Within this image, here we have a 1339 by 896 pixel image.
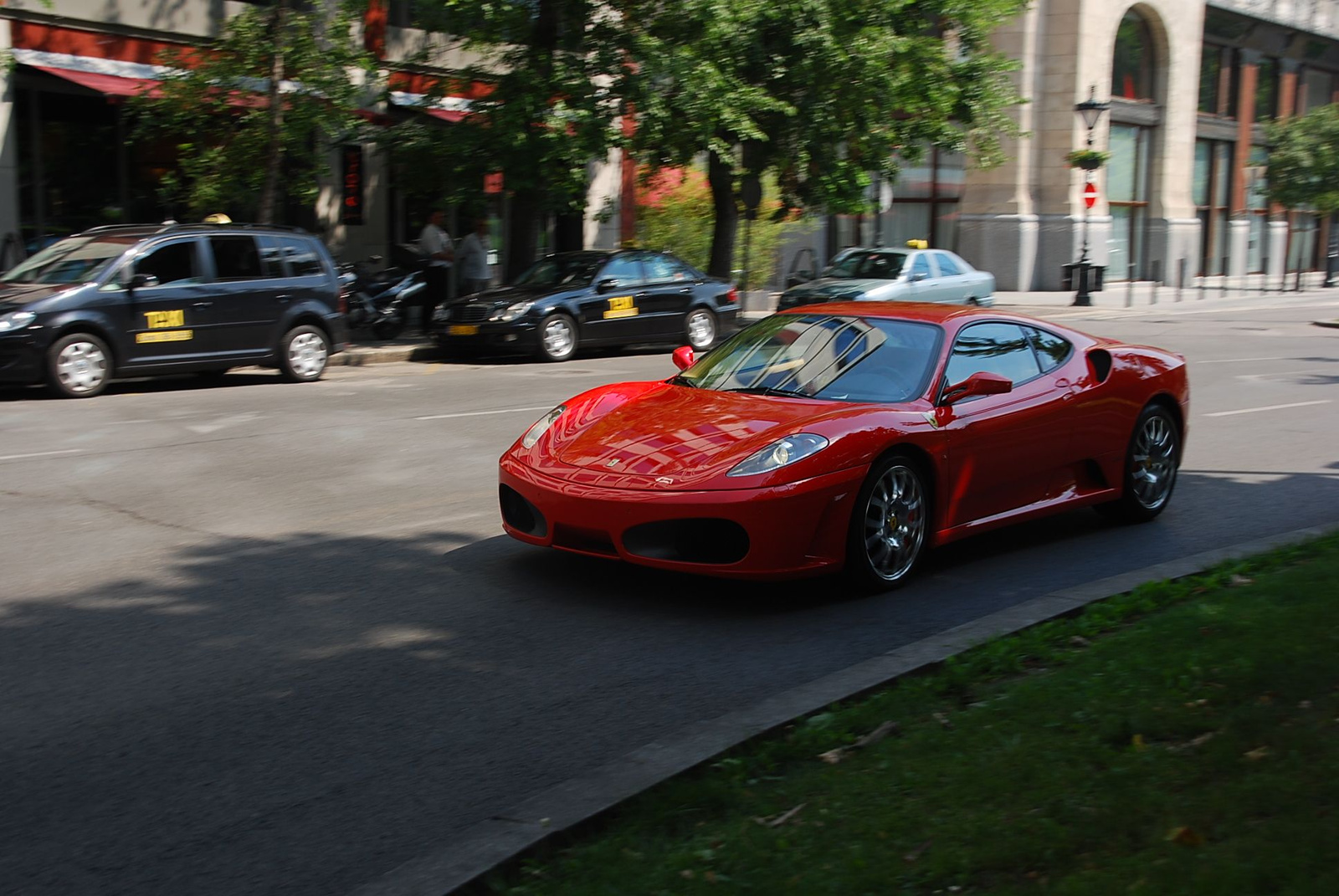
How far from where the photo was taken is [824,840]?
144 inches

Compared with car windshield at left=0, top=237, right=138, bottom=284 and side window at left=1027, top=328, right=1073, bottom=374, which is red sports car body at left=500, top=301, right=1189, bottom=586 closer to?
side window at left=1027, top=328, right=1073, bottom=374

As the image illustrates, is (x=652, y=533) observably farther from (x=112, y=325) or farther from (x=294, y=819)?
(x=112, y=325)

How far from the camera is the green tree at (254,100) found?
18719mm

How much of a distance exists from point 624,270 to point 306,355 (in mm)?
5324

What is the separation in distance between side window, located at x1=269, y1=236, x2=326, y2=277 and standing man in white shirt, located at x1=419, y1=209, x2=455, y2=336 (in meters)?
5.25

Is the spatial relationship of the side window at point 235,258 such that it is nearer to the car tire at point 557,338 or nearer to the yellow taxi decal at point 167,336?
the yellow taxi decal at point 167,336

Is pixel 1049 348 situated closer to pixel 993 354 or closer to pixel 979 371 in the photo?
pixel 993 354

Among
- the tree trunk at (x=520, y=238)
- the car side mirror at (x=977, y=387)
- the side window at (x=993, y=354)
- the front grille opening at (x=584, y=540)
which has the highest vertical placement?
the tree trunk at (x=520, y=238)

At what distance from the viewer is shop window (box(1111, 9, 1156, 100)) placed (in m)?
40.1

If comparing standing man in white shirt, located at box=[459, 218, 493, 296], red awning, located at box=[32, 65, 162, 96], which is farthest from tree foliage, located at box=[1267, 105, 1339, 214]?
red awning, located at box=[32, 65, 162, 96]

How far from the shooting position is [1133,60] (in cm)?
4075

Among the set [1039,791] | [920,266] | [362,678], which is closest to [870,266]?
[920,266]

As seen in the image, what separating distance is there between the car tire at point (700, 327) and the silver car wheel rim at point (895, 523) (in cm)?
1327

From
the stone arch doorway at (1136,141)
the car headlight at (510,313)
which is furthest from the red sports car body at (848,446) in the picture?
the stone arch doorway at (1136,141)
